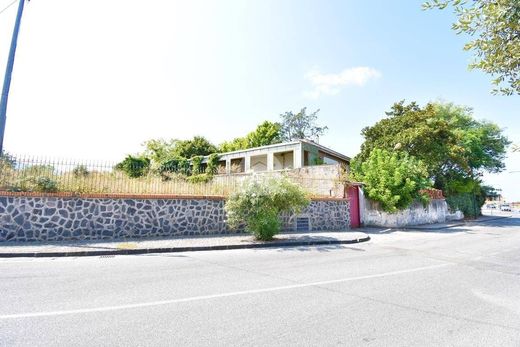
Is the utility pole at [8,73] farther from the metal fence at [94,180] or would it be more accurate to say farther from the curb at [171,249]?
the curb at [171,249]

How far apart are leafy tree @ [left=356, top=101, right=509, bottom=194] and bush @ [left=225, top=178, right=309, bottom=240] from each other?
1691cm

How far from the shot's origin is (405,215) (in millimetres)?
21328

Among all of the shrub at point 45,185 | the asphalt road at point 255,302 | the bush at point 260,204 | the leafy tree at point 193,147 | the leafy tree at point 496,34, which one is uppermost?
the leafy tree at point 193,147

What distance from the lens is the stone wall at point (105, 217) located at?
9.68 m

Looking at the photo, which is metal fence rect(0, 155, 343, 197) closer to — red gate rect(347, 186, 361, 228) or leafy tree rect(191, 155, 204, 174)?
red gate rect(347, 186, 361, 228)

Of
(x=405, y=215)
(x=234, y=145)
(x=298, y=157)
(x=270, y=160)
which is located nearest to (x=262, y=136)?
(x=234, y=145)

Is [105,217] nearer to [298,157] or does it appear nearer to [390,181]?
[390,181]

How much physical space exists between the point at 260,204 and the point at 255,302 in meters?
Result: 6.41

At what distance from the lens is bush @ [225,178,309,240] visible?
35.7 ft

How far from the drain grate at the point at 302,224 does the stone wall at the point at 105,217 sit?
13.9ft

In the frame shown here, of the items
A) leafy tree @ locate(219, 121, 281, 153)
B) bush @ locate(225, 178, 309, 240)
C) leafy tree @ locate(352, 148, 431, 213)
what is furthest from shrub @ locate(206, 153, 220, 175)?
bush @ locate(225, 178, 309, 240)

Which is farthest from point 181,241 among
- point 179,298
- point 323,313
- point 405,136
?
point 405,136

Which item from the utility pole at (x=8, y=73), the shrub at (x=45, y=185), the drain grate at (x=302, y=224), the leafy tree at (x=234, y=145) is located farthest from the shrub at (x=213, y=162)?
the utility pole at (x=8, y=73)

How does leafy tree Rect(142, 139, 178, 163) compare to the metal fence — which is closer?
the metal fence
